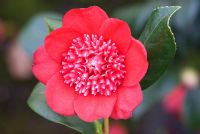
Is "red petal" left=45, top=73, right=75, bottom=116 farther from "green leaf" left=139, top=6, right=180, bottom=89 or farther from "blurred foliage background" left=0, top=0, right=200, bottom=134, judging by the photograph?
"blurred foliage background" left=0, top=0, right=200, bottom=134

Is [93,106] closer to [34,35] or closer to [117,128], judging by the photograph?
[34,35]

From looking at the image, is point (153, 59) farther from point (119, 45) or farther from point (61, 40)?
point (61, 40)

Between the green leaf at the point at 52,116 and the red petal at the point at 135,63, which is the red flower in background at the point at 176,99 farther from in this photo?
the red petal at the point at 135,63

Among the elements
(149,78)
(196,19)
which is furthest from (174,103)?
(149,78)

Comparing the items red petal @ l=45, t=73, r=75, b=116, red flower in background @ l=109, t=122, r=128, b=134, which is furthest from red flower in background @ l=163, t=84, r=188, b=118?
red petal @ l=45, t=73, r=75, b=116

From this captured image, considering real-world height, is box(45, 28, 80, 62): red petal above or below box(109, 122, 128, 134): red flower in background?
above

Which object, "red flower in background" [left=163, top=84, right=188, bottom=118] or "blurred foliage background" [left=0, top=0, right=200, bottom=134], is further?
"red flower in background" [left=163, top=84, right=188, bottom=118]
